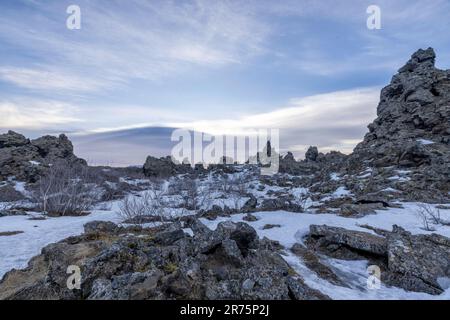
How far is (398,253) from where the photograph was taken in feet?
25.1

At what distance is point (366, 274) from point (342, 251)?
1339 mm

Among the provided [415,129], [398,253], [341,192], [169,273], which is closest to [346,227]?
[398,253]

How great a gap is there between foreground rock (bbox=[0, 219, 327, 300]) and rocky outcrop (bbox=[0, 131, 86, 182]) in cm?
3837

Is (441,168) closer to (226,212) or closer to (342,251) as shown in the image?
(226,212)

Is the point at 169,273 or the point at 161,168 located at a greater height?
the point at 161,168

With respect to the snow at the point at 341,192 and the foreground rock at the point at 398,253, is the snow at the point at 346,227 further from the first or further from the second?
the snow at the point at 341,192

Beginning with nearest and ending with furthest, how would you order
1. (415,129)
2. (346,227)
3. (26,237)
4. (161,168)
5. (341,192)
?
(346,227) → (26,237) → (341,192) → (415,129) → (161,168)

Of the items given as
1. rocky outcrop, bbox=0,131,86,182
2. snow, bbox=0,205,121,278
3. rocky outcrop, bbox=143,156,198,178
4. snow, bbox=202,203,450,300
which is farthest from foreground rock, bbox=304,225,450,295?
rocky outcrop, bbox=143,156,198,178

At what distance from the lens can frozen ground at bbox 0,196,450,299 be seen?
6.62 m

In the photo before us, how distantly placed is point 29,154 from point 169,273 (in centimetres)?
5173

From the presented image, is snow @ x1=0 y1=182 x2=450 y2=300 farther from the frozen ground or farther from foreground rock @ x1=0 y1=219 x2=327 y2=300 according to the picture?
foreground rock @ x1=0 y1=219 x2=327 y2=300

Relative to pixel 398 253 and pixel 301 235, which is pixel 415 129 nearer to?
pixel 301 235

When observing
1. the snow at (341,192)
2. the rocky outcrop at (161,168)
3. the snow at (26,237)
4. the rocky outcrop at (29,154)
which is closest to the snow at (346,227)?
the snow at (26,237)

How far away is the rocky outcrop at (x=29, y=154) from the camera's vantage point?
39.2m
